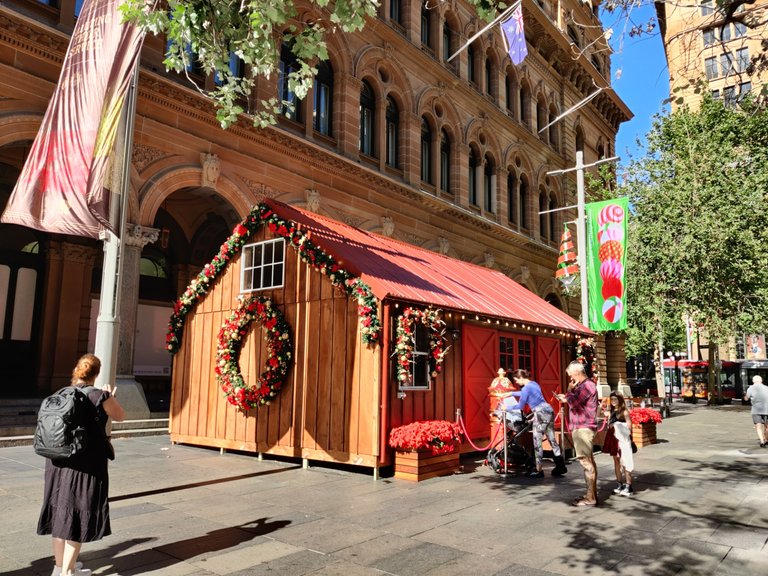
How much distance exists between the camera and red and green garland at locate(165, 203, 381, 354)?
984 cm

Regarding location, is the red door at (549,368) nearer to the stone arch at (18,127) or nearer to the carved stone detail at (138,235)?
the carved stone detail at (138,235)

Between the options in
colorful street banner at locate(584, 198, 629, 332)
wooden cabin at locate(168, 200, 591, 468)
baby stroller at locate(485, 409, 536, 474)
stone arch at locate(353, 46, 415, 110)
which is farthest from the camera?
stone arch at locate(353, 46, 415, 110)

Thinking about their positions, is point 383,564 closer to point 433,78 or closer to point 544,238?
point 433,78

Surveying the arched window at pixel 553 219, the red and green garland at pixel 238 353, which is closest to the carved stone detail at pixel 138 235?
the red and green garland at pixel 238 353

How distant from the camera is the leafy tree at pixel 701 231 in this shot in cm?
2816

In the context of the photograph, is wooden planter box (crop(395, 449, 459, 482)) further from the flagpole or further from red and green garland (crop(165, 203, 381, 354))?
the flagpole

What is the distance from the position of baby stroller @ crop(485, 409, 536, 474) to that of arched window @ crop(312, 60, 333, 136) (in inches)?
536

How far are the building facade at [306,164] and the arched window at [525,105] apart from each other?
0.27 feet

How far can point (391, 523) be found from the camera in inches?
266

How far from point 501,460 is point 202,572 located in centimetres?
660

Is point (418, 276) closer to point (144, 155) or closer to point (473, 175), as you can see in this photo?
point (144, 155)

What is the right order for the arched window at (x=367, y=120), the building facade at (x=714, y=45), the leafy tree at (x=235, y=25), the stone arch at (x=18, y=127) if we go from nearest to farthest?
the leafy tree at (x=235, y=25), the building facade at (x=714, y=45), the stone arch at (x=18, y=127), the arched window at (x=367, y=120)

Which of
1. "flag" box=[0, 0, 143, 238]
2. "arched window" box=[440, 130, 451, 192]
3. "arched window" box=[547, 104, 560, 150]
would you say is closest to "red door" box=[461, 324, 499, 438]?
"flag" box=[0, 0, 143, 238]

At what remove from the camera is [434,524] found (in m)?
6.74
